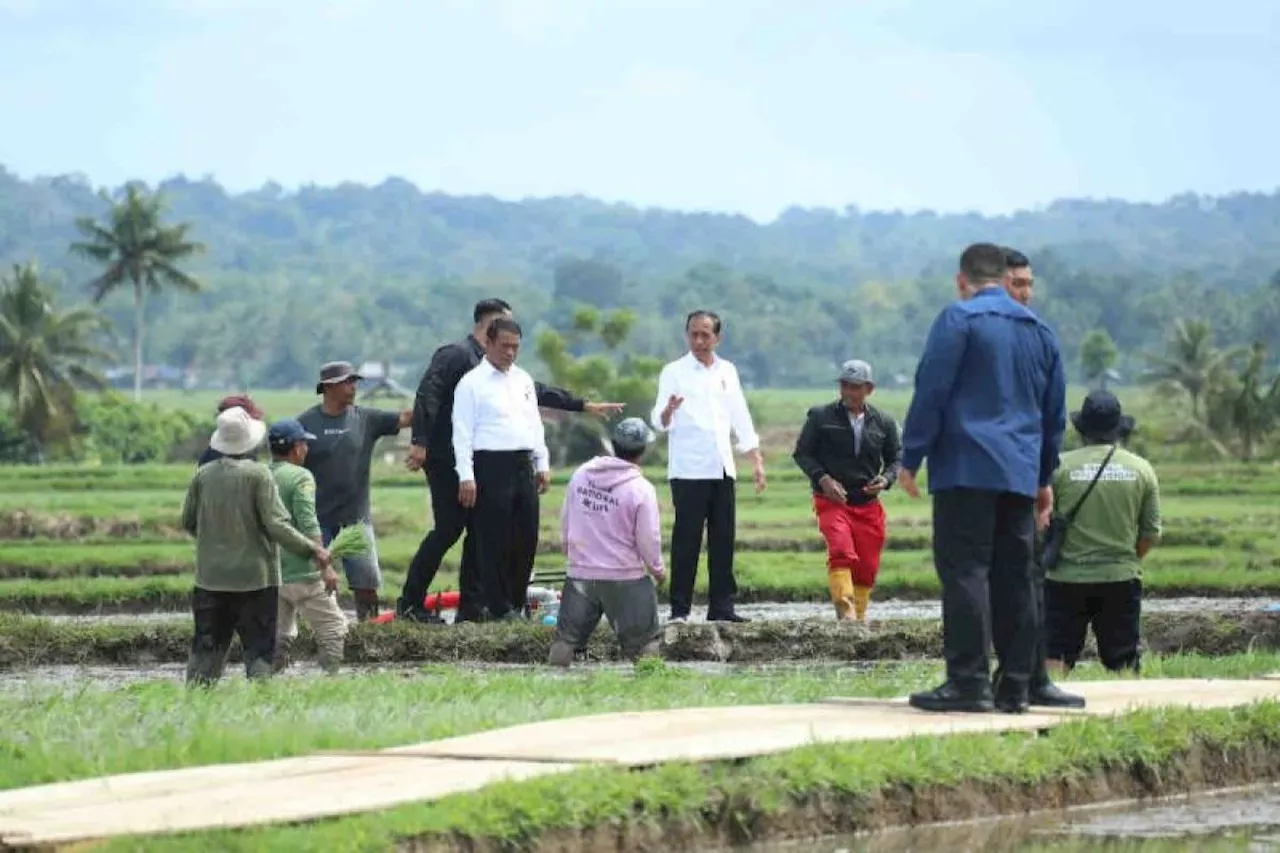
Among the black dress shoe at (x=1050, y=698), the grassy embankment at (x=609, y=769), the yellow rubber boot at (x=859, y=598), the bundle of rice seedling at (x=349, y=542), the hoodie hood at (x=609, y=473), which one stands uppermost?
the hoodie hood at (x=609, y=473)

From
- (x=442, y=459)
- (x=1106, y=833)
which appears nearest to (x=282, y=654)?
(x=442, y=459)

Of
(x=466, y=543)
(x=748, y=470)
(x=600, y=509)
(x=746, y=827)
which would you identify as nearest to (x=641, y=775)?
(x=746, y=827)

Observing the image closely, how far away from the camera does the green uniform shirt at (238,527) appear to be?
1330cm

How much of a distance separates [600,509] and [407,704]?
4003 millimetres

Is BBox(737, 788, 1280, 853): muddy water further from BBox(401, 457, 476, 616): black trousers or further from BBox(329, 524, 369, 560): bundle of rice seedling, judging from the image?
BBox(401, 457, 476, 616): black trousers

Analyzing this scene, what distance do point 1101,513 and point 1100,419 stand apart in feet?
1.50

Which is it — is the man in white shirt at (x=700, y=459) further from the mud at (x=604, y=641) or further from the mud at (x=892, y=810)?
the mud at (x=892, y=810)

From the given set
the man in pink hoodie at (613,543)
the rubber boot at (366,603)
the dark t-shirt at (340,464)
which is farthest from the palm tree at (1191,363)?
the man in pink hoodie at (613,543)

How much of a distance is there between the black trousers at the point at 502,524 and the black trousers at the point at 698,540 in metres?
0.90

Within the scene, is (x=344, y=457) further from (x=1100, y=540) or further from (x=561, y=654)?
(x=1100, y=540)

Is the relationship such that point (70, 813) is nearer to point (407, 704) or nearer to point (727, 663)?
point (407, 704)

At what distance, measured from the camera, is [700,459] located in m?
16.9

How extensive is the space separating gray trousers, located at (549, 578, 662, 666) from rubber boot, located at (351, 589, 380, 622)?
2.00 m

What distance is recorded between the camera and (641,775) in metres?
8.77
